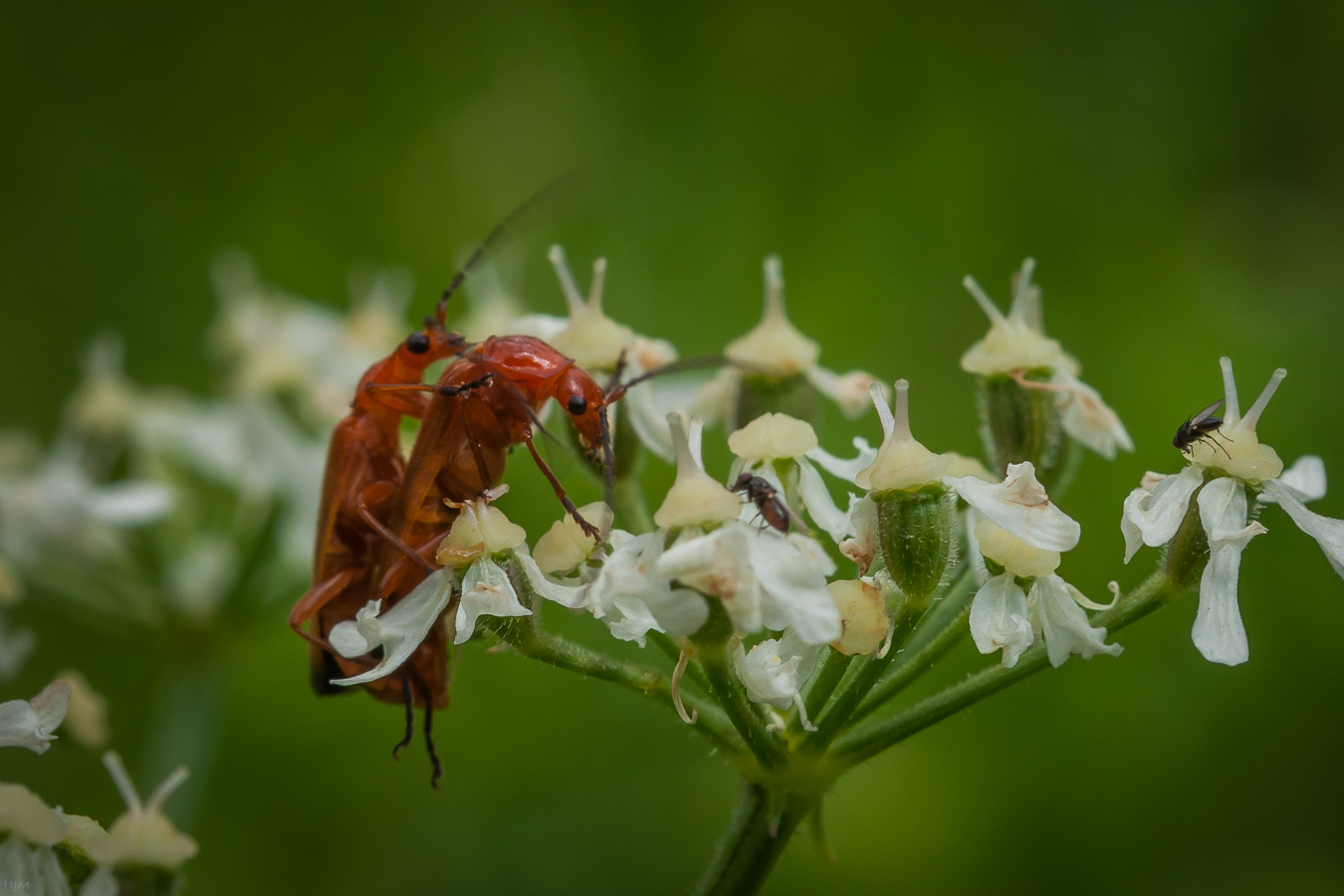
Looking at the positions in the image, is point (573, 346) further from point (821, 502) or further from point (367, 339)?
point (367, 339)

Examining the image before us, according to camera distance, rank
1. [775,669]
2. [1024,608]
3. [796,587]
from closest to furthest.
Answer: [796,587] → [775,669] → [1024,608]

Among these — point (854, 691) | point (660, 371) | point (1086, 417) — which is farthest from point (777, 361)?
point (854, 691)

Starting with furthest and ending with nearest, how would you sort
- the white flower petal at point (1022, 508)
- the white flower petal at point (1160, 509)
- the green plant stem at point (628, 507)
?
the green plant stem at point (628, 507)
the white flower petal at point (1160, 509)
the white flower petal at point (1022, 508)

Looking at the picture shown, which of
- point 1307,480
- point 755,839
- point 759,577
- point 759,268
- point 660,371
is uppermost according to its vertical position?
point 660,371

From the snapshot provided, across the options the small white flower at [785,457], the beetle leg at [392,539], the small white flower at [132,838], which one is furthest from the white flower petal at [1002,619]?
the small white flower at [132,838]

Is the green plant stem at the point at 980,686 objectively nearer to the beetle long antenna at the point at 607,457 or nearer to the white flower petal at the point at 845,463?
the white flower petal at the point at 845,463

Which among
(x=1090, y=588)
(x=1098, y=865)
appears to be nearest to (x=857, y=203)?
(x=1090, y=588)

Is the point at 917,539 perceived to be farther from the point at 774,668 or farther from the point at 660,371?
the point at 660,371
